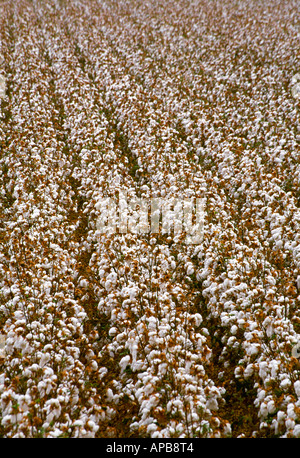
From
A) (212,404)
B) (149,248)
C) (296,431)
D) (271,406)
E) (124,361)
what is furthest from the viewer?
(149,248)

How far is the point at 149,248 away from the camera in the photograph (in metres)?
6.99

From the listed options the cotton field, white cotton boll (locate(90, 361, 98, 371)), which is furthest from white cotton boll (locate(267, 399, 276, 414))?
white cotton boll (locate(90, 361, 98, 371))

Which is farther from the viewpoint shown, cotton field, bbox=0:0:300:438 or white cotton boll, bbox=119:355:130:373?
white cotton boll, bbox=119:355:130:373

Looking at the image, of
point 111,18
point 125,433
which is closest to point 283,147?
point 125,433

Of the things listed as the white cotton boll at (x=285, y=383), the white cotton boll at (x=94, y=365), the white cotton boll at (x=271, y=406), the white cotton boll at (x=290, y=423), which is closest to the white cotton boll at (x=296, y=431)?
the white cotton boll at (x=290, y=423)

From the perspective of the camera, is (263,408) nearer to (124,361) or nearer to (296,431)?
(296,431)

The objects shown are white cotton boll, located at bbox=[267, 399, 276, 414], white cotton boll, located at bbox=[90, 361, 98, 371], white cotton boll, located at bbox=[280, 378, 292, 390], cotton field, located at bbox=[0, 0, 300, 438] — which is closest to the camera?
white cotton boll, located at bbox=[267, 399, 276, 414]

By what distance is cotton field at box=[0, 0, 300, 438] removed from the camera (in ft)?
15.1

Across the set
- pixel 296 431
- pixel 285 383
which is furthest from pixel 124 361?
pixel 296 431

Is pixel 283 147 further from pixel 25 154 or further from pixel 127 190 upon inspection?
pixel 25 154

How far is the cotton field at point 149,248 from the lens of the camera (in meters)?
4.59

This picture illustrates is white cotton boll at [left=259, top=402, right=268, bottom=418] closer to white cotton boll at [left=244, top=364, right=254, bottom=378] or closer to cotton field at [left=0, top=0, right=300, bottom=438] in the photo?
cotton field at [left=0, top=0, right=300, bottom=438]

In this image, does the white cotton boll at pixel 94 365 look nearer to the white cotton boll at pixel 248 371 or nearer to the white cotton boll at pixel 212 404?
the white cotton boll at pixel 212 404
